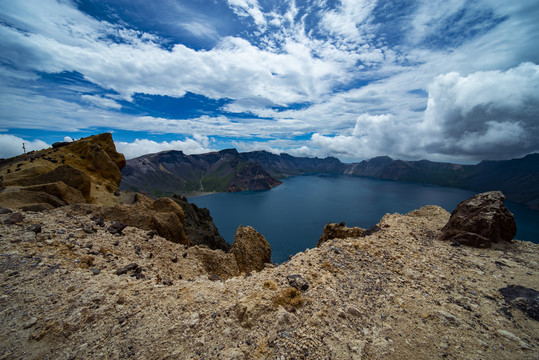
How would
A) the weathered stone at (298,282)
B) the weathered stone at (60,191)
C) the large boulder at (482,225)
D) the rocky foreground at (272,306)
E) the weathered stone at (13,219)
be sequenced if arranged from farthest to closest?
the weathered stone at (60,191), the large boulder at (482,225), the weathered stone at (13,219), the weathered stone at (298,282), the rocky foreground at (272,306)

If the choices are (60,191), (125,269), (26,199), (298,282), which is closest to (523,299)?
(298,282)

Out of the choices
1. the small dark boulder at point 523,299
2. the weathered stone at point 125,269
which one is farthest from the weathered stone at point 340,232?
the weathered stone at point 125,269

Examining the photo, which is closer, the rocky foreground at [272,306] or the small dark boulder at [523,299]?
the rocky foreground at [272,306]

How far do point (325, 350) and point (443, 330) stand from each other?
11.6 feet

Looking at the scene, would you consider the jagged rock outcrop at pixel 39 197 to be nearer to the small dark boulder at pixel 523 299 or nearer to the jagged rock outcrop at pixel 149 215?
the jagged rock outcrop at pixel 149 215

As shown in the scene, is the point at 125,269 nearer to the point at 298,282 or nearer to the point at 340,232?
the point at 298,282

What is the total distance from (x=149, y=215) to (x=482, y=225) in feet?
69.8

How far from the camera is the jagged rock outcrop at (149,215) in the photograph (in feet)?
43.7

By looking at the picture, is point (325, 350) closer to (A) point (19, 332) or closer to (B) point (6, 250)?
(A) point (19, 332)

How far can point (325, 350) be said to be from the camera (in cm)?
502

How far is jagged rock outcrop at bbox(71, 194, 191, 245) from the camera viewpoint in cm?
1331

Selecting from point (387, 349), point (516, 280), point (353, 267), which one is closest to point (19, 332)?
point (387, 349)

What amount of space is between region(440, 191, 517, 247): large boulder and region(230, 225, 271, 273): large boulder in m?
12.9

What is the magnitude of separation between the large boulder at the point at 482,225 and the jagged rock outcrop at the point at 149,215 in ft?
61.4
